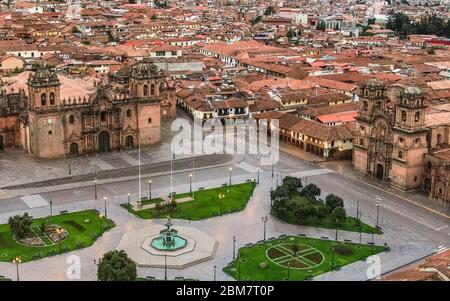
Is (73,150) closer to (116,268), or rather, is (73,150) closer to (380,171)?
(380,171)

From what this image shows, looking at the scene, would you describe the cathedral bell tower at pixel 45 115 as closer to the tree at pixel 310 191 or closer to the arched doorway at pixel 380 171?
the tree at pixel 310 191

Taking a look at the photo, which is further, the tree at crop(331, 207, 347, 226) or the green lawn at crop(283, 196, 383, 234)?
the tree at crop(331, 207, 347, 226)

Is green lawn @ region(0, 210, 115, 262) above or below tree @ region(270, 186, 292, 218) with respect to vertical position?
below

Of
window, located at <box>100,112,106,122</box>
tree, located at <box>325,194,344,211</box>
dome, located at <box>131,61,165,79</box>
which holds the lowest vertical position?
tree, located at <box>325,194,344,211</box>

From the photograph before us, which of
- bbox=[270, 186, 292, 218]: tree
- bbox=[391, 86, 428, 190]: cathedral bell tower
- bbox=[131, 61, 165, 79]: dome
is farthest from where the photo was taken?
bbox=[131, 61, 165, 79]: dome

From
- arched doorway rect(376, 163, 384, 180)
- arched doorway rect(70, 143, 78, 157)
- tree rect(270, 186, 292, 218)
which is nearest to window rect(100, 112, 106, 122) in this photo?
arched doorway rect(70, 143, 78, 157)

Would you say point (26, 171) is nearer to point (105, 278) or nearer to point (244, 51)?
point (105, 278)

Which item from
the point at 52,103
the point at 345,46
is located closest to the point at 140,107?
the point at 52,103

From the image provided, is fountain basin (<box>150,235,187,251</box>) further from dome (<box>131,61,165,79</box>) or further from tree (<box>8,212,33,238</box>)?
dome (<box>131,61,165,79</box>)
